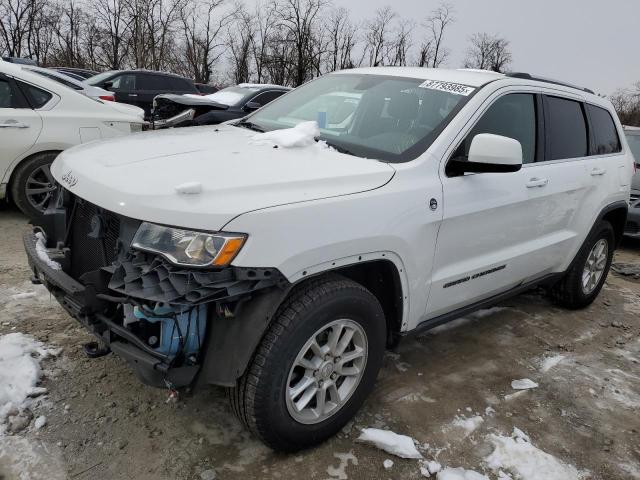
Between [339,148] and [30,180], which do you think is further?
[30,180]

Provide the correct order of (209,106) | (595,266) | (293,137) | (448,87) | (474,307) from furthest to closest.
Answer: (209,106) < (595,266) < (474,307) < (448,87) < (293,137)

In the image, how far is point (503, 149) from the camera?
8.73ft

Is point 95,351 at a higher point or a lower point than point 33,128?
lower

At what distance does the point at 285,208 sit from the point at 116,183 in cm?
74

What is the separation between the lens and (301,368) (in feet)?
7.94

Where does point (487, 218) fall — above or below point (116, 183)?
below

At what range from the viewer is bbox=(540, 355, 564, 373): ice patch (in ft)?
11.8

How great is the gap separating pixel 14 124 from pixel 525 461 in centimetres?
535

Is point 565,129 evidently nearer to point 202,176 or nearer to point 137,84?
point 202,176

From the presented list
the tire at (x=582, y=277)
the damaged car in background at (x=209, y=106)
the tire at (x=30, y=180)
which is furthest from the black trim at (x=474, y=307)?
the damaged car in background at (x=209, y=106)

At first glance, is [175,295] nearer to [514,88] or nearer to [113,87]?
[514,88]

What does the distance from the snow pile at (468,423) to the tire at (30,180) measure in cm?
447

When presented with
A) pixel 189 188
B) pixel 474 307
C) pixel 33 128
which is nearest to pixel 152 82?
pixel 33 128

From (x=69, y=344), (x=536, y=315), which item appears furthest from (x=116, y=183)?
(x=536, y=315)
